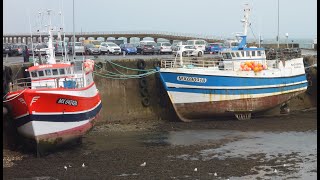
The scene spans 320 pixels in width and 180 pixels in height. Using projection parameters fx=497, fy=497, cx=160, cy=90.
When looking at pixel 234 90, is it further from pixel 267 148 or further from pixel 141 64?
pixel 267 148

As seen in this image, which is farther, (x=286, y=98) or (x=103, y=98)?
(x=286, y=98)

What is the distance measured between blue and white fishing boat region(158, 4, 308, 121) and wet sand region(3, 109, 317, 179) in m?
1.08

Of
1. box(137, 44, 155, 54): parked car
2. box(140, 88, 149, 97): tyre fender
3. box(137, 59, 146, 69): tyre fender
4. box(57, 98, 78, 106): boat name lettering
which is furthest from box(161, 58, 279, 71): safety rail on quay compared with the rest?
box(137, 44, 155, 54): parked car

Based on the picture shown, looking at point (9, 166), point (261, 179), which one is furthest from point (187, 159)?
point (9, 166)

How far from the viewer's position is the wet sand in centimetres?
1479

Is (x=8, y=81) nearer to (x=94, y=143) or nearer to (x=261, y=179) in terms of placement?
(x=94, y=143)

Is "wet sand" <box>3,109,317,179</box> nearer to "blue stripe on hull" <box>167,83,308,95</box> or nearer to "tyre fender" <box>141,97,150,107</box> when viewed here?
"tyre fender" <box>141,97,150,107</box>

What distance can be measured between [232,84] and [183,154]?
8.61 m

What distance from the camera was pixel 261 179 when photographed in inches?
559

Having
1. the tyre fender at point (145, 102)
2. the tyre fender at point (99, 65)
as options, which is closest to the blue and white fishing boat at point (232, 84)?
the tyre fender at point (145, 102)

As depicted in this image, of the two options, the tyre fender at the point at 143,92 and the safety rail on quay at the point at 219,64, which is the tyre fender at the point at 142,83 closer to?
the tyre fender at the point at 143,92

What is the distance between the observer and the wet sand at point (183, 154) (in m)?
14.8

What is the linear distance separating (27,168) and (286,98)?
16.8 m

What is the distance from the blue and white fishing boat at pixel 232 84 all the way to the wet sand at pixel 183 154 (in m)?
1.08
